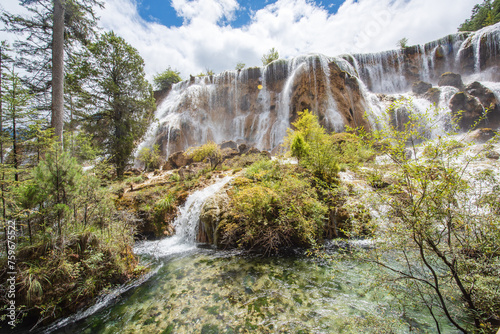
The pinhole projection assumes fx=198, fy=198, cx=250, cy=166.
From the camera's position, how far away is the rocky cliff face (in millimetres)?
20250

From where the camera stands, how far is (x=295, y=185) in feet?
20.6

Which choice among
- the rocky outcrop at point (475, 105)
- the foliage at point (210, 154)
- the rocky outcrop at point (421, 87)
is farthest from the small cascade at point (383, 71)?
the foliage at point (210, 154)

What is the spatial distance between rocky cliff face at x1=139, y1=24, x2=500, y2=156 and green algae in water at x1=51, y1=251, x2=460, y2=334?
17408 mm

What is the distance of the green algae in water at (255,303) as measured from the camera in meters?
3.32

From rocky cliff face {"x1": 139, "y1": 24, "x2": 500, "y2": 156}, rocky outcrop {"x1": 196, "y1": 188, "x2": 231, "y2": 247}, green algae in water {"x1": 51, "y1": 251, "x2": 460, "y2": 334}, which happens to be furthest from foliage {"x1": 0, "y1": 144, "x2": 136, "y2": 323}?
rocky cliff face {"x1": 139, "y1": 24, "x2": 500, "y2": 156}

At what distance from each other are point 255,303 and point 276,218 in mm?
2564

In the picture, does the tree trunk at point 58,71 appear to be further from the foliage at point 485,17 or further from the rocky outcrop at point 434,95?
the foliage at point 485,17

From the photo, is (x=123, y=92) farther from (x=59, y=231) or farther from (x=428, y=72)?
(x=428, y=72)

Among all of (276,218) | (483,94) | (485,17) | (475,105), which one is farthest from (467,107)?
(276,218)

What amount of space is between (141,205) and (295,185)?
678 centimetres

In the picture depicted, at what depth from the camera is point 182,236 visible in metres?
7.77

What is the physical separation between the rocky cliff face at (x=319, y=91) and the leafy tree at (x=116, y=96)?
18.3 feet

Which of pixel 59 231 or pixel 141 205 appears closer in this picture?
pixel 59 231

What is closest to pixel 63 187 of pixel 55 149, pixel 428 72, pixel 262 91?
pixel 55 149
